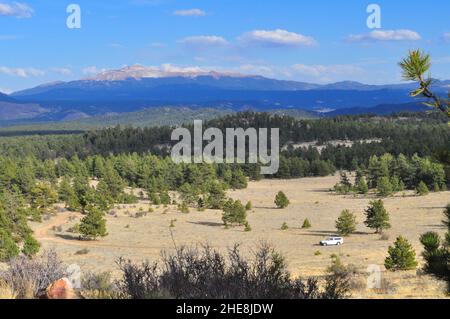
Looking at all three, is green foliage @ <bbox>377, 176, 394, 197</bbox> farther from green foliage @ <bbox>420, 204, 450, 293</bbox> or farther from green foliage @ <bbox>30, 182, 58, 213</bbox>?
green foliage @ <bbox>420, 204, 450, 293</bbox>

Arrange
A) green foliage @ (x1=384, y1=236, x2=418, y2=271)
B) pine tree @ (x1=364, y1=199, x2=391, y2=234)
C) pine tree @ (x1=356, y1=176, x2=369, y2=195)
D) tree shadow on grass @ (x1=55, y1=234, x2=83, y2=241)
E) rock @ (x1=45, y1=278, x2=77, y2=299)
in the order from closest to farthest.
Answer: rock @ (x1=45, y1=278, x2=77, y2=299)
green foliage @ (x1=384, y1=236, x2=418, y2=271)
pine tree @ (x1=364, y1=199, x2=391, y2=234)
tree shadow on grass @ (x1=55, y1=234, x2=83, y2=241)
pine tree @ (x1=356, y1=176, x2=369, y2=195)

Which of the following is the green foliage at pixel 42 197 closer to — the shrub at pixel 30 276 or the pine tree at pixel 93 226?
the pine tree at pixel 93 226

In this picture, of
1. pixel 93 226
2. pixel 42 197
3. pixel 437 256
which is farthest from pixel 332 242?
pixel 42 197

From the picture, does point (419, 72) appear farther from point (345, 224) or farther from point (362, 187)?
point (362, 187)

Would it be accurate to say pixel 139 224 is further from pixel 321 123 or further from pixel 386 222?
pixel 321 123

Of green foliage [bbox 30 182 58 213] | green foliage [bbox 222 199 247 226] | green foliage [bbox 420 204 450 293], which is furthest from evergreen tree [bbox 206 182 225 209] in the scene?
green foliage [bbox 420 204 450 293]

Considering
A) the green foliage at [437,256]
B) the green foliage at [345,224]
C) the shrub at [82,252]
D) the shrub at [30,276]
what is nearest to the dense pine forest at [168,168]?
the green foliage at [437,256]

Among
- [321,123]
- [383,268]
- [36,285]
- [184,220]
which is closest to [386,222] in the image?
[383,268]

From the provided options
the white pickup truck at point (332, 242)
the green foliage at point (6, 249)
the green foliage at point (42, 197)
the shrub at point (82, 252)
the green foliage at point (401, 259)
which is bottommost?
the shrub at point (82, 252)
